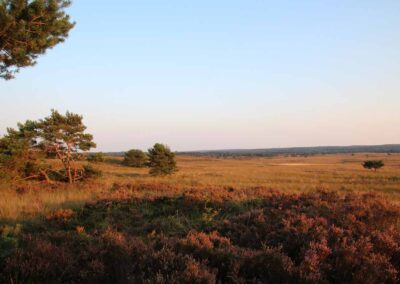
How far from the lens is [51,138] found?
17.2 meters

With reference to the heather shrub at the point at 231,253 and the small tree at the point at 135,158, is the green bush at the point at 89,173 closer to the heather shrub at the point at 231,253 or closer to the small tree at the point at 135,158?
the heather shrub at the point at 231,253

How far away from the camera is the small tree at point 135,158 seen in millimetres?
53781

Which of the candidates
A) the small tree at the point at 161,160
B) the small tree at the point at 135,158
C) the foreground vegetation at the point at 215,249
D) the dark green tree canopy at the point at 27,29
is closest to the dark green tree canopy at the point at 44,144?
the dark green tree canopy at the point at 27,29

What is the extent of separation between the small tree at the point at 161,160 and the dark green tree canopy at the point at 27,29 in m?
19.0

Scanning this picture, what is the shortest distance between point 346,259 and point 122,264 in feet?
10.1

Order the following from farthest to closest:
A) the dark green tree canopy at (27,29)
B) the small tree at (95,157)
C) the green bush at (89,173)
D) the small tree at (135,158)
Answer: the small tree at (135,158)
the green bush at (89,173)
the small tree at (95,157)
the dark green tree canopy at (27,29)

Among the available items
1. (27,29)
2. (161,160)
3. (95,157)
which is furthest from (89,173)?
(161,160)

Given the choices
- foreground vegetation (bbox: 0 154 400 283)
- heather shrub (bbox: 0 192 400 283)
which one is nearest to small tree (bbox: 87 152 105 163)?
foreground vegetation (bbox: 0 154 400 283)

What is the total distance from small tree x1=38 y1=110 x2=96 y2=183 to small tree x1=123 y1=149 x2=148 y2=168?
3525 cm

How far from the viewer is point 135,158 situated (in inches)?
2130

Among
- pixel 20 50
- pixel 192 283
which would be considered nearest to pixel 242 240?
pixel 192 283

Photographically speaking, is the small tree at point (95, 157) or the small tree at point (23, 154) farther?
the small tree at point (95, 157)

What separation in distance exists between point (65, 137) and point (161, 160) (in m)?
14.8

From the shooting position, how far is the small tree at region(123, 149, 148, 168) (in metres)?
53.8
